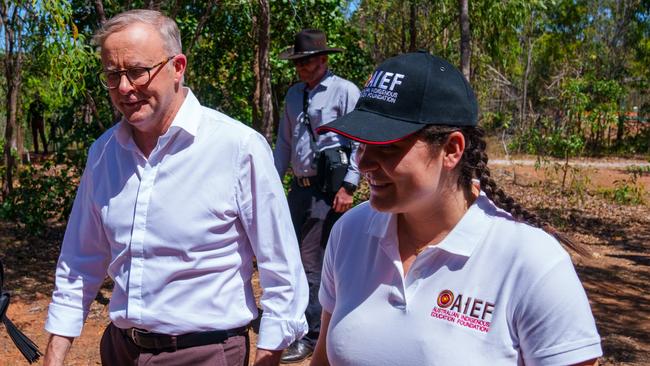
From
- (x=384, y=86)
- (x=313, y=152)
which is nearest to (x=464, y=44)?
(x=313, y=152)

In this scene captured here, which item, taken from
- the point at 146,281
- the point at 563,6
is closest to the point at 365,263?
the point at 146,281

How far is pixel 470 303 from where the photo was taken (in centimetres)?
160

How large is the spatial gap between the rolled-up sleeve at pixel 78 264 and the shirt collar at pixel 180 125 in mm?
188

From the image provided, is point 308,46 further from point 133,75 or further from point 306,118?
point 133,75

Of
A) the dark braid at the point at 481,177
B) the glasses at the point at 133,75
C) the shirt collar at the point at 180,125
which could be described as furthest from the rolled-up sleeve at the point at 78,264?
the dark braid at the point at 481,177

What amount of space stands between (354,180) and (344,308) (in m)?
2.97

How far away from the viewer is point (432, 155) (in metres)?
1.67

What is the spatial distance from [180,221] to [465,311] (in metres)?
1.14

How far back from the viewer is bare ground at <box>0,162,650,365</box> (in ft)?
18.1

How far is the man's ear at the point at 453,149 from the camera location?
5.51 ft

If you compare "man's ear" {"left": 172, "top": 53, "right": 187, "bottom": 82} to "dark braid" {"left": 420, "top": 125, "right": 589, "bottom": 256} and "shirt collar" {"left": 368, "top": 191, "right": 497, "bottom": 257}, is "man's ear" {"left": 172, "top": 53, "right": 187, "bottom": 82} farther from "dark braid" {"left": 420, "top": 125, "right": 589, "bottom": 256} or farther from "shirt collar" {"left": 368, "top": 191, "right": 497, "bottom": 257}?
"dark braid" {"left": 420, "top": 125, "right": 589, "bottom": 256}

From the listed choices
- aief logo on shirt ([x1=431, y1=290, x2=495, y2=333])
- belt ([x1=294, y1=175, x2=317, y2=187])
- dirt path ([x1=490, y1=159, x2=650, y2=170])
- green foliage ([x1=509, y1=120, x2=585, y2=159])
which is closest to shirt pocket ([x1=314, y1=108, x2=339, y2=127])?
belt ([x1=294, y1=175, x2=317, y2=187])

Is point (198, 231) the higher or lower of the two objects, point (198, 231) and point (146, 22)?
the lower

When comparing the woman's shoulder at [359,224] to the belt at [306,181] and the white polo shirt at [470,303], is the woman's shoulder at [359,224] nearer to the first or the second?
the white polo shirt at [470,303]
